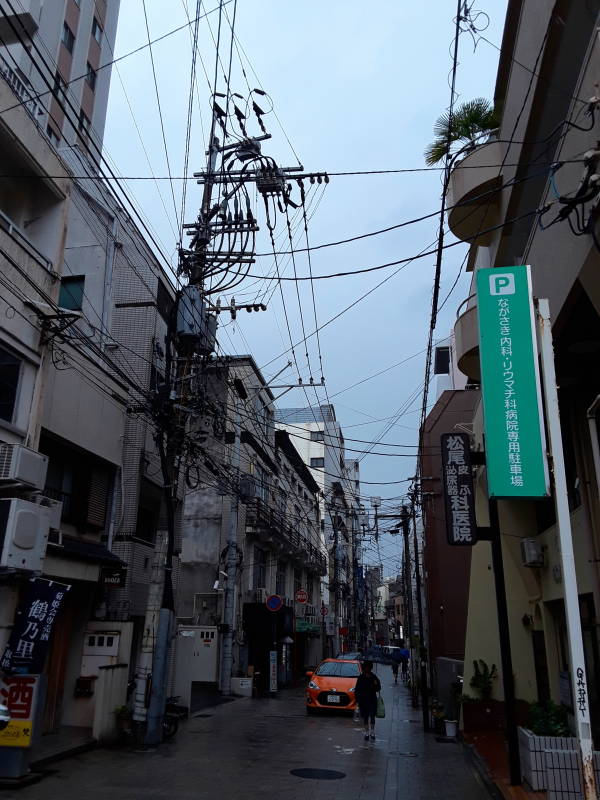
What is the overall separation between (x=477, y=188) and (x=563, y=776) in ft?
36.8

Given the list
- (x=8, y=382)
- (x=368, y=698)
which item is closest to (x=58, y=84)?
(x=8, y=382)

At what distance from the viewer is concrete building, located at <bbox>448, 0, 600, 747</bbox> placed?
825cm

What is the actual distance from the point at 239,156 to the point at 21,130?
4706 mm

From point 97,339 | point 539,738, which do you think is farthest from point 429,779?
point 97,339

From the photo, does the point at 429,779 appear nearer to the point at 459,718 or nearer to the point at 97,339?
the point at 459,718

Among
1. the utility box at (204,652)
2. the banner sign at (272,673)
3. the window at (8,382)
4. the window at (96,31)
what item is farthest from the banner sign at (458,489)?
the window at (96,31)

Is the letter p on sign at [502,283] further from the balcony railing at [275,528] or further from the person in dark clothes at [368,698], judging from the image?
the balcony railing at [275,528]

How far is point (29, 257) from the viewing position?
475 inches

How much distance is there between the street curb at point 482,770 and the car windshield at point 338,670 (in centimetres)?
725

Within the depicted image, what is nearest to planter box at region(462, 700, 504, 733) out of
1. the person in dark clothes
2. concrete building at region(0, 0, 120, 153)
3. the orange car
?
the person in dark clothes

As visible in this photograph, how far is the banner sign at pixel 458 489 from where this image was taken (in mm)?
12906

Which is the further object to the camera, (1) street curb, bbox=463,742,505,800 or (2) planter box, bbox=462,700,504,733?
(2) planter box, bbox=462,700,504,733

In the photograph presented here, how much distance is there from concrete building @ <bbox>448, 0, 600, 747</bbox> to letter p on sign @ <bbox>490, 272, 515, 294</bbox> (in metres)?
0.80

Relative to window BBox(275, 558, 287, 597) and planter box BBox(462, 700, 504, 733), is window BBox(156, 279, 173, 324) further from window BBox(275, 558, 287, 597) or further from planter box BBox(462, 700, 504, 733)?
window BBox(275, 558, 287, 597)
